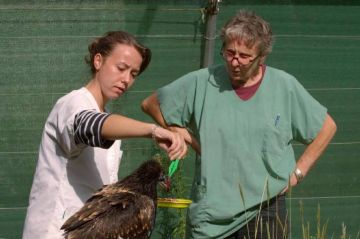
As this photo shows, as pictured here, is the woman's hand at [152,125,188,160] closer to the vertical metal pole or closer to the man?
the man

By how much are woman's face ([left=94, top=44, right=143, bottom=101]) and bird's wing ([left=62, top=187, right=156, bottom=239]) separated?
1.54ft

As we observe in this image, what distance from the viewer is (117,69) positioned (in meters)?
4.33

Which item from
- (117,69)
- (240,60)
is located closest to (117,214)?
(117,69)

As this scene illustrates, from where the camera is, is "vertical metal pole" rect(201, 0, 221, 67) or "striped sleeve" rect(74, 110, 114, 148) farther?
"vertical metal pole" rect(201, 0, 221, 67)

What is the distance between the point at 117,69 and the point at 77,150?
447 millimetres

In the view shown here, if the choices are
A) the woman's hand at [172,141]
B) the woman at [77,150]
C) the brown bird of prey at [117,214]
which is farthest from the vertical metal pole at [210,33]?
the woman's hand at [172,141]

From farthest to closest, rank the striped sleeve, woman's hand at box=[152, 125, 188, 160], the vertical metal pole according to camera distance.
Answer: the vertical metal pole → the striped sleeve → woman's hand at box=[152, 125, 188, 160]

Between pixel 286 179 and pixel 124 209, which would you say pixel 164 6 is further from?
pixel 124 209

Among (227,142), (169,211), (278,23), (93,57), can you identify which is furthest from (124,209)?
(278,23)

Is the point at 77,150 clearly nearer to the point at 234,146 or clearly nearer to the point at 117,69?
the point at 117,69

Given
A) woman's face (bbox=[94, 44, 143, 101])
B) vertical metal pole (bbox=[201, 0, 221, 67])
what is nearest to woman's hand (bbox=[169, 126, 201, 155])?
woman's face (bbox=[94, 44, 143, 101])

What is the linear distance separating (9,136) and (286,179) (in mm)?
2650

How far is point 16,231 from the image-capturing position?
7391mm

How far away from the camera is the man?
17.1ft
